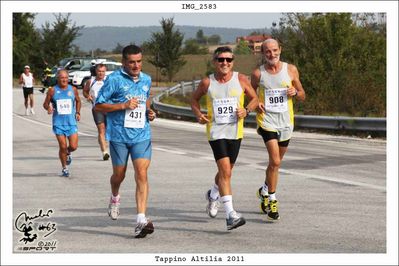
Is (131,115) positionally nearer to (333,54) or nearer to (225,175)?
(225,175)

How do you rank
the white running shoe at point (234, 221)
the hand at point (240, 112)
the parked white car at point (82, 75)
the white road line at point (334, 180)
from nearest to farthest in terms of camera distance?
1. the white running shoe at point (234, 221)
2. the hand at point (240, 112)
3. the white road line at point (334, 180)
4. the parked white car at point (82, 75)

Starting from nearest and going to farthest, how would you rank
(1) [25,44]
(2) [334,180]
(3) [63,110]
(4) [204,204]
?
(4) [204,204] → (2) [334,180] → (3) [63,110] → (1) [25,44]

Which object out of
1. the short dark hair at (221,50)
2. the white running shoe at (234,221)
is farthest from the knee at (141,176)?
the short dark hair at (221,50)

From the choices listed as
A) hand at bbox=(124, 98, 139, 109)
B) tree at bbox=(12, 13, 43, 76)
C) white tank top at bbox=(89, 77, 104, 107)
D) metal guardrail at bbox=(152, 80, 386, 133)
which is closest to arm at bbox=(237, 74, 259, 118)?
hand at bbox=(124, 98, 139, 109)

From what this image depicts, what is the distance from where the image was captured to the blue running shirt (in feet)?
30.2

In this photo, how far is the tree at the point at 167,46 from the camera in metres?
46.4

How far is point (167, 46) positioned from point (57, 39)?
1589 cm

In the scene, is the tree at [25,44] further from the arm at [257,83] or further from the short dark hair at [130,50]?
the short dark hair at [130,50]

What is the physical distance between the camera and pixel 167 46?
4656cm

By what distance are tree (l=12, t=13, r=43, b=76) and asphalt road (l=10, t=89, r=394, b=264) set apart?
41.4 metres

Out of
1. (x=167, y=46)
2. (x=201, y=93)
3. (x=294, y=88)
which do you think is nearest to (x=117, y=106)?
(x=201, y=93)

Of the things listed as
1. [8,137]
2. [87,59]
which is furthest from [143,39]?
[8,137]

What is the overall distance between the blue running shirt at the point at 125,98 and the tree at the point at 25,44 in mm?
51278

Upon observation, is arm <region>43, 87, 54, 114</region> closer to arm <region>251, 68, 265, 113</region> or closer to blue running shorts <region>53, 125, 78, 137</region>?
blue running shorts <region>53, 125, 78, 137</region>
